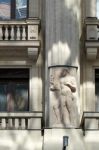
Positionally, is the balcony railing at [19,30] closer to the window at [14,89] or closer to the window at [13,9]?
the window at [13,9]

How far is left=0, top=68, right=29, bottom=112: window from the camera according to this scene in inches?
1106

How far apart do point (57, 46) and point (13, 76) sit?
239 cm

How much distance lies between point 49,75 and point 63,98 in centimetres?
101

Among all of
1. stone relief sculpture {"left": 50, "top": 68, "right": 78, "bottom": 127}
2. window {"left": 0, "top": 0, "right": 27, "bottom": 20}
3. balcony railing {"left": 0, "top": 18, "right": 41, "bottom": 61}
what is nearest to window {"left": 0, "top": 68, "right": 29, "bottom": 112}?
balcony railing {"left": 0, "top": 18, "right": 41, "bottom": 61}

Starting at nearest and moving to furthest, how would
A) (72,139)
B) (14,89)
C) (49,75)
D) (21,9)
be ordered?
(72,139) < (49,75) < (14,89) < (21,9)

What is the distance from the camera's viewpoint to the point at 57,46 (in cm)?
2683

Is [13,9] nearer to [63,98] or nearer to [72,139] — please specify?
[63,98]

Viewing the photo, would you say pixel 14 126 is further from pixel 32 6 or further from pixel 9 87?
pixel 32 6

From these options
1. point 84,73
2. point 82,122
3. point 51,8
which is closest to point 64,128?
point 82,122

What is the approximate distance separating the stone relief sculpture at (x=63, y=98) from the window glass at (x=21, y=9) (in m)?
3.21

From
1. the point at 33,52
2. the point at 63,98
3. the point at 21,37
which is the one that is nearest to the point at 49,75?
the point at 63,98

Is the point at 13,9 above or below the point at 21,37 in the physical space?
above

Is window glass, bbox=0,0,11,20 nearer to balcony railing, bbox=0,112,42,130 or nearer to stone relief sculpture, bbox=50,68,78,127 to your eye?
stone relief sculpture, bbox=50,68,78,127

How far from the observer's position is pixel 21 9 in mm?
28797
